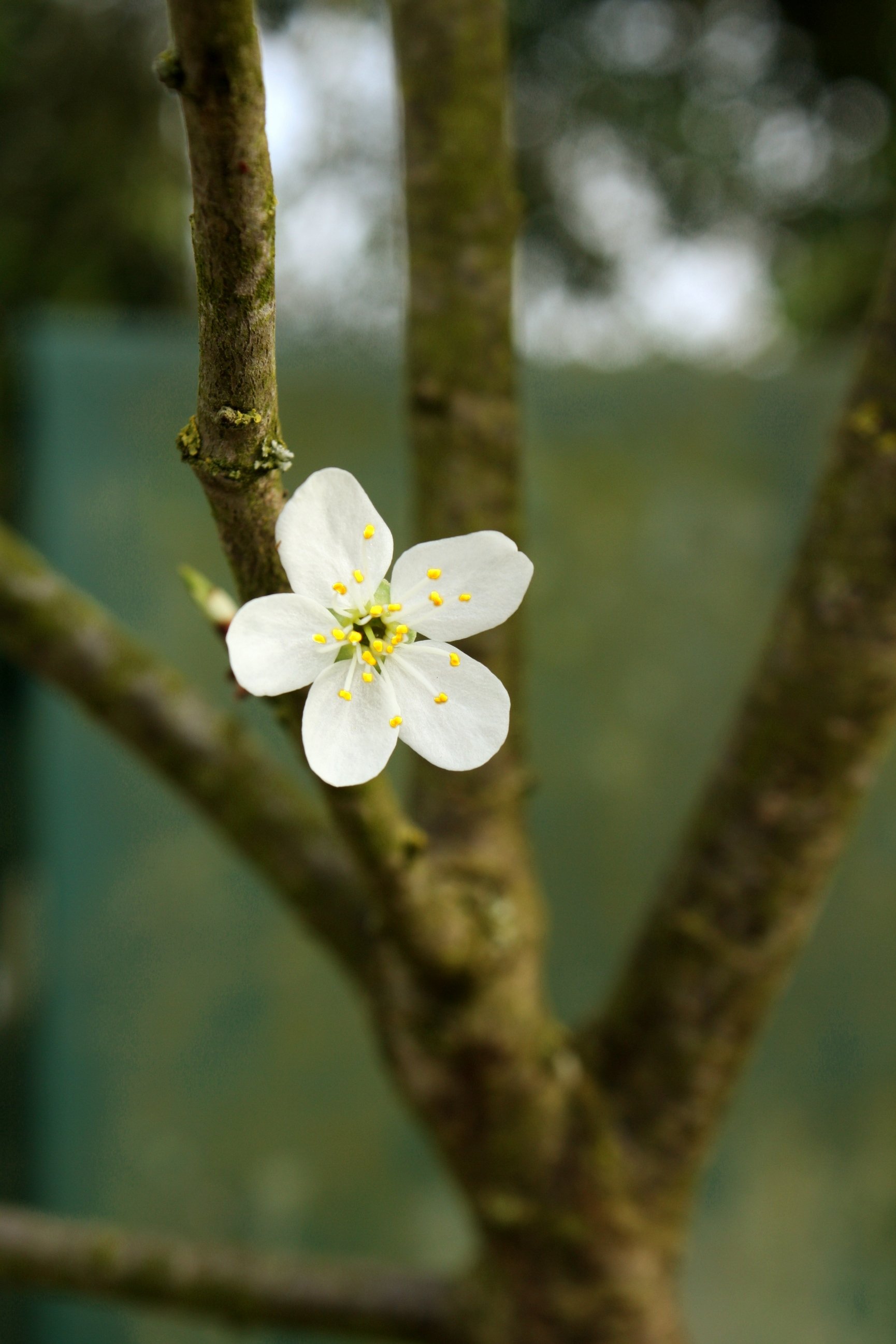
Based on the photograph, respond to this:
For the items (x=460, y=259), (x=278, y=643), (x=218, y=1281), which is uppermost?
(x=460, y=259)

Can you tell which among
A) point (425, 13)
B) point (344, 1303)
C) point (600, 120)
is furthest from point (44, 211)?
point (344, 1303)

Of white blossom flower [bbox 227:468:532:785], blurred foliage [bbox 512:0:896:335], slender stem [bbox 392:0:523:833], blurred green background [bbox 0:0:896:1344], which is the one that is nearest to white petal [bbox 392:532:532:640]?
white blossom flower [bbox 227:468:532:785]

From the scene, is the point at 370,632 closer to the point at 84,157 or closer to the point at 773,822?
the point at 773,822

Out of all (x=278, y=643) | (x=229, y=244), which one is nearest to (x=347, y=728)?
(x=278, y=643)

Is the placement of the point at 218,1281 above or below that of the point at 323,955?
below

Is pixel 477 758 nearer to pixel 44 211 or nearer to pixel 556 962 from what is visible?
pixel 556 962

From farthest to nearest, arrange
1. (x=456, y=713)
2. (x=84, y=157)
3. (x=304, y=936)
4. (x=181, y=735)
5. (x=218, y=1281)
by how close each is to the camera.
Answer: (x=84, y=157)
(x=304, y=936)
(x=218, y=1281)
(x=181, y=735)
(x=456, y=713)

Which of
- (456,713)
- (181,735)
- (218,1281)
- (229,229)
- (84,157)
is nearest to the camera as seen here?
(229,229)
